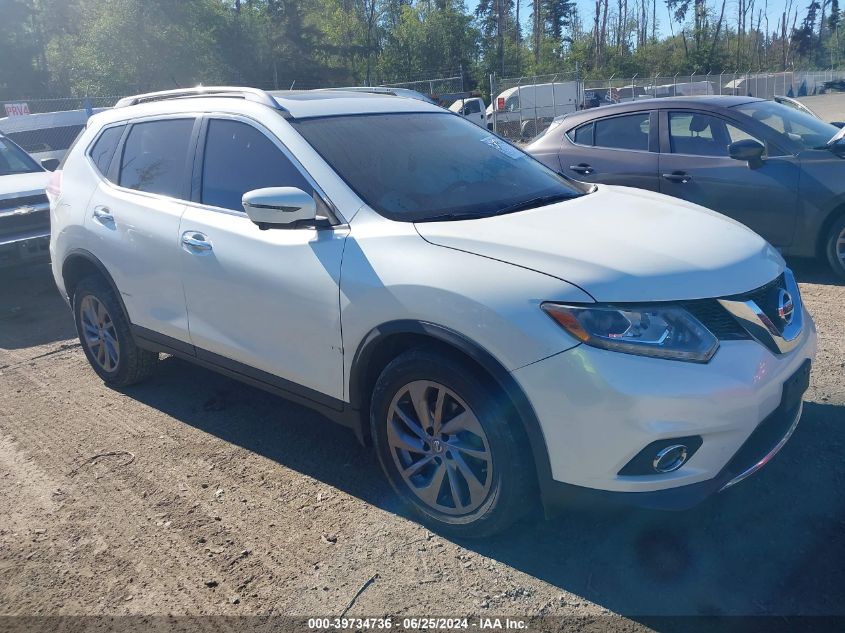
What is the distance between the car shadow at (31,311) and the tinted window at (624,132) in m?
5.44

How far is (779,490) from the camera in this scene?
3.41m

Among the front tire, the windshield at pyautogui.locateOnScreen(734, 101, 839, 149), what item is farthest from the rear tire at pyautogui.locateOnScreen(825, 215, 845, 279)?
the front tire

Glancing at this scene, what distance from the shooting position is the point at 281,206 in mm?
3344

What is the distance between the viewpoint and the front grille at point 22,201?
8.03m

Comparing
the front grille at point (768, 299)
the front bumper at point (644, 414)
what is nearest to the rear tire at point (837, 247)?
the front grille at point (768, 299)

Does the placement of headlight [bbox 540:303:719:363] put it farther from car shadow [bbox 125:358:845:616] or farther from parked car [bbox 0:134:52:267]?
parked car [bbox 0:134:52:267]

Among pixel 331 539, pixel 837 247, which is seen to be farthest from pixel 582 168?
pixel 331 539

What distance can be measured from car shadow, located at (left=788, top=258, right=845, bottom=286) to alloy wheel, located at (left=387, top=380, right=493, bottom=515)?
4812 mm

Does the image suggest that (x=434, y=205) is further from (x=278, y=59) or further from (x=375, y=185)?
(x=278, y=59)

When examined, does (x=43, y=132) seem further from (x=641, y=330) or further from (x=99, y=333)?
(x=641, y=330)

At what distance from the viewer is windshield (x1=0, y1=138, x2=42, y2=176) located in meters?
9.14

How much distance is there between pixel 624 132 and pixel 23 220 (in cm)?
630

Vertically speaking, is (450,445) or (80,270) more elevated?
(80,270)

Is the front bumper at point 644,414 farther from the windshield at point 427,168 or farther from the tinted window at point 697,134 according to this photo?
the tinted window at point 697,134
